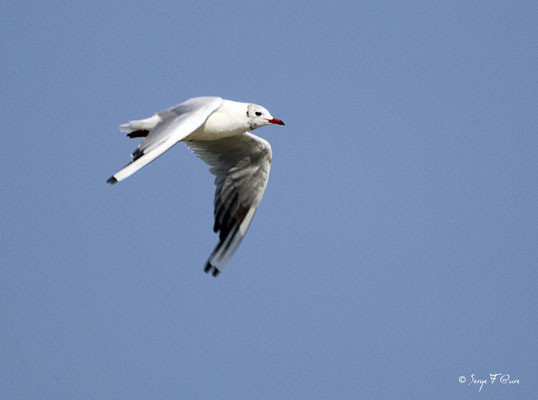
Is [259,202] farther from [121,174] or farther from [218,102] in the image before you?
[121,174]

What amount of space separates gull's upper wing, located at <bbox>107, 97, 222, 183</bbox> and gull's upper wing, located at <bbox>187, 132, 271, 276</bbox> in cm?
110

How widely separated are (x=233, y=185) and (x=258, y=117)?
42.1 inches

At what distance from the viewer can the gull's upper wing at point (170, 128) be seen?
245 inches

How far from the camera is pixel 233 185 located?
27.3ft

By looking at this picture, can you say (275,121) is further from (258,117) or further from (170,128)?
A: (170,128)

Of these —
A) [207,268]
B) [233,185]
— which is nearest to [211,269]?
[207,268]

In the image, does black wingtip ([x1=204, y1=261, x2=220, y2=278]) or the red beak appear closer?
the red beak

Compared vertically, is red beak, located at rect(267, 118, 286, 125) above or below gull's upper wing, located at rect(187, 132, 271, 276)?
above

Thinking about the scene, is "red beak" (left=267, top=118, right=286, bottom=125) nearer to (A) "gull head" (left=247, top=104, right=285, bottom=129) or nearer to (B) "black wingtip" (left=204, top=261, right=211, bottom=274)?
(A) "gull head" (left=247, top=104, right=285, bottom=129)

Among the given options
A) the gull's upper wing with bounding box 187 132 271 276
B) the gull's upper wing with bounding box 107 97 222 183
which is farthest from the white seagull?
the gull's upper wing with bounding box 107 97 222 183

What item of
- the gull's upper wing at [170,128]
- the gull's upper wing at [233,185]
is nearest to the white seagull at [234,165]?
the gull's upper wing at [233,185]

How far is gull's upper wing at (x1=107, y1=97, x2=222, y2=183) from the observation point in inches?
245

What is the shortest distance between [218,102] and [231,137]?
104 centimetres

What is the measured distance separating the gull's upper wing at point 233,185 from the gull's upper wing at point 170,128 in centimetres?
110
